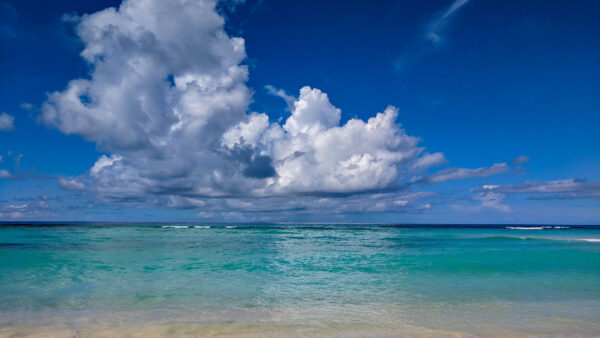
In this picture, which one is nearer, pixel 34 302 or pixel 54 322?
pixel 54 322

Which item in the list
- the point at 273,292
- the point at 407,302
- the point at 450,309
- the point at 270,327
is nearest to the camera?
the point at 270,327

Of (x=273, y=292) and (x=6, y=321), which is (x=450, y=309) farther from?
(x=6, y=321)

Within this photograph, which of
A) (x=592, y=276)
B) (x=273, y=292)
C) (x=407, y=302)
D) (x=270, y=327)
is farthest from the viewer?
(x=592, y=276)

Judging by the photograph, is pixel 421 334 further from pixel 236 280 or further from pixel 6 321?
pixel 6 321

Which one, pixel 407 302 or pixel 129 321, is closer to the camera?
pixel 129 321

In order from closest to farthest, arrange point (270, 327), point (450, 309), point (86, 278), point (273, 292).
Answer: point (270, 327)
point (450, 309)
point (273, 292)
point (86, 278)

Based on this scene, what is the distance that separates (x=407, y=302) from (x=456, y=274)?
7.07 m

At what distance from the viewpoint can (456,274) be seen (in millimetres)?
15852

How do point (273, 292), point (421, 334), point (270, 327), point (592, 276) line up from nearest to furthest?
point (421, 334), point (270, 327), point (273, 292), point (592, 276)

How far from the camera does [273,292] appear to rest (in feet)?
38.5

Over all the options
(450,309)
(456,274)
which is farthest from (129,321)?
(456,274)

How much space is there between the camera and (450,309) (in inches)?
376

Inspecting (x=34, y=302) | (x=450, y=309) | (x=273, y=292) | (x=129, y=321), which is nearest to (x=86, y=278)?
(x=34, y=302)

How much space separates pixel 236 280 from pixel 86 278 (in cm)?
655
